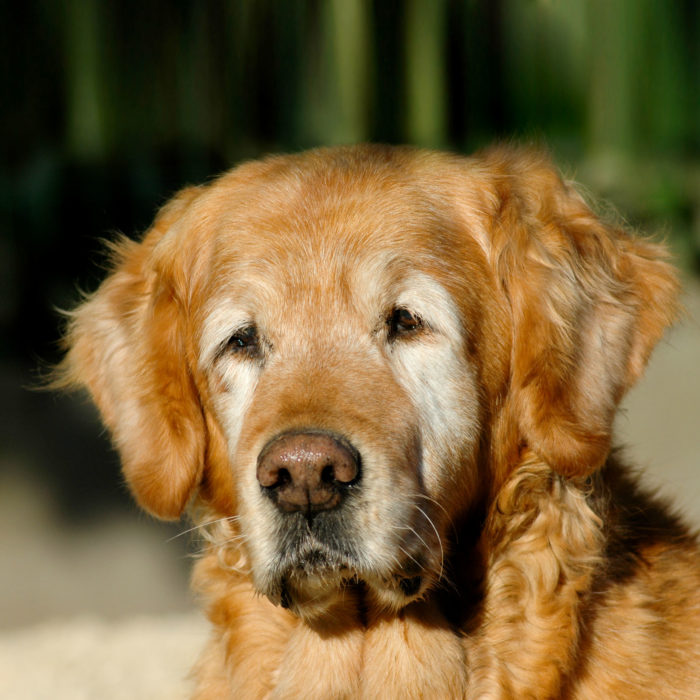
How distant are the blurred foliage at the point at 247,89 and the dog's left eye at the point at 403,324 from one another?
4195 millimetres

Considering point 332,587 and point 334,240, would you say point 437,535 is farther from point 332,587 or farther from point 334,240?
point 334,240

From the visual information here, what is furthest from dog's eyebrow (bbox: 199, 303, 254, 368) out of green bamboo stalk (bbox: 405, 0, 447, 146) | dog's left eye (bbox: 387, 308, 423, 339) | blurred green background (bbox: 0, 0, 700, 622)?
green bamboo stalk (bbox: 405, 0, 447, 146)

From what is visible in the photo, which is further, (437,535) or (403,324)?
(403,324)

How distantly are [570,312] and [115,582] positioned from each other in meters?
4.35

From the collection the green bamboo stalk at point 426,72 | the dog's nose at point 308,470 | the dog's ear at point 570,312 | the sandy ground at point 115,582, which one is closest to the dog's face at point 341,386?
the dog's nose at point 308,470

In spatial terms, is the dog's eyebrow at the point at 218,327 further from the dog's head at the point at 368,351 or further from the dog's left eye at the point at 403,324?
the dog's left eye at the point at 403,324

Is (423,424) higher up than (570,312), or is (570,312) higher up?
(570,312)

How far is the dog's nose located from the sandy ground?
3.16 m

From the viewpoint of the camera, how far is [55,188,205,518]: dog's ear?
11.2 ft

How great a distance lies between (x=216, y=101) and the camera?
22.9 feet

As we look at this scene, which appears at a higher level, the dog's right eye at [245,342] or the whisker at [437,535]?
the dog's right eye at [245,342]

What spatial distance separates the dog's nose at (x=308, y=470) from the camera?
2627 mm

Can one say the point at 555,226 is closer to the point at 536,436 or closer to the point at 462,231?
the point at 462,231

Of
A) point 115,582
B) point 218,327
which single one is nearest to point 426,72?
point 115,582
